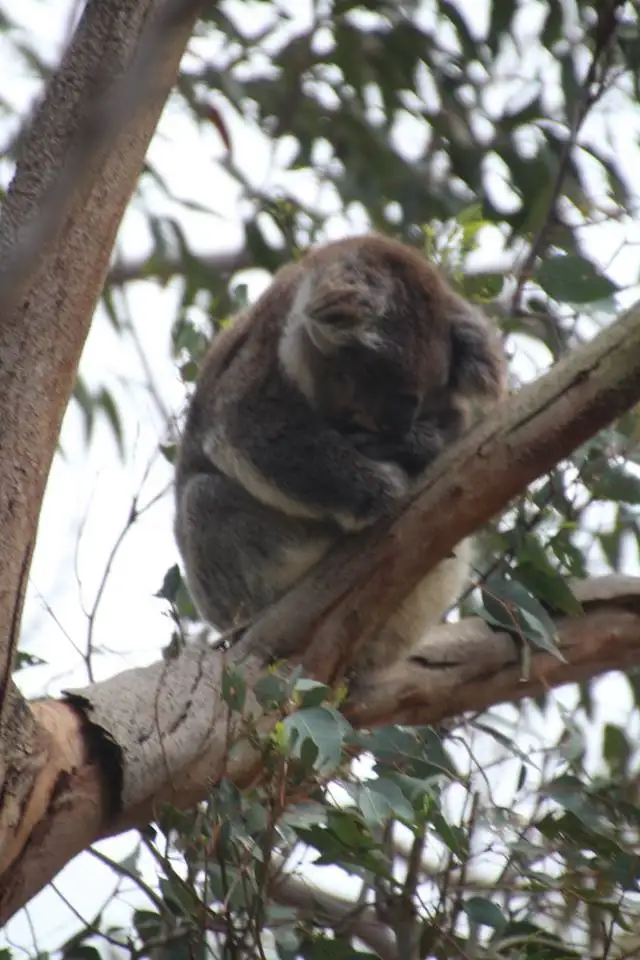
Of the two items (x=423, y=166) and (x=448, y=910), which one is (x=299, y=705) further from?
(x=423, y=166)

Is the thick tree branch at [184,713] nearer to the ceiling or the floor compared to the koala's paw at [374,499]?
nearer to the floor

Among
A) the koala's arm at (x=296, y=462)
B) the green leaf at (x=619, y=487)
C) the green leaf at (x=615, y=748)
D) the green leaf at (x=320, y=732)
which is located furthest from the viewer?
the green leaf at (x=615, y=748)

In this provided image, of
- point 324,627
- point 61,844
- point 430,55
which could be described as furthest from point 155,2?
point 430,55

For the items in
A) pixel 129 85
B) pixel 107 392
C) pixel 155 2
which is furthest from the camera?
pixel 107 392

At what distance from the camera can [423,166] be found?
3.72 metres

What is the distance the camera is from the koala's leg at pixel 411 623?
219 cm

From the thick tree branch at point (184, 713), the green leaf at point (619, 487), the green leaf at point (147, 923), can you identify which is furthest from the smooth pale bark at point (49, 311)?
the green leaf at point (619, 487)

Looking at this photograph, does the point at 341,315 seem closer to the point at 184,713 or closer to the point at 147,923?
the point at 184,713

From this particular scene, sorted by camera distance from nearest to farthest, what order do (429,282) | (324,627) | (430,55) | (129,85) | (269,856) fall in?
(129,85) → (269,856) → (324,627) → (429,282) → (430,55)

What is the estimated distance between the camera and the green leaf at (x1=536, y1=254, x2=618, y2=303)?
1.95 m

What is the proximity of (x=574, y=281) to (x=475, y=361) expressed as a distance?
1.37 ft

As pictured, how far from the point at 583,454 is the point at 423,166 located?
1615 mm

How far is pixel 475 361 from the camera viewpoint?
235 cm

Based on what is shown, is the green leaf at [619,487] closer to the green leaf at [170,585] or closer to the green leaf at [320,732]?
the green leaf at [170,585]
